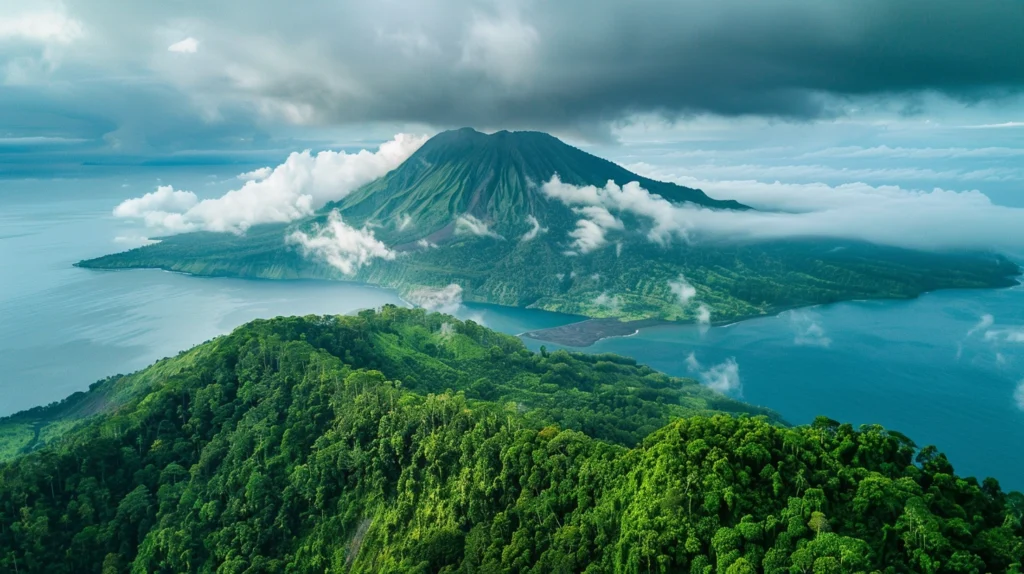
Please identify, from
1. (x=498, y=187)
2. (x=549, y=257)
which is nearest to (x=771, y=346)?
(x=549, y=257)

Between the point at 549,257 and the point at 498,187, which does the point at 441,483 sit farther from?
the point at 498,187

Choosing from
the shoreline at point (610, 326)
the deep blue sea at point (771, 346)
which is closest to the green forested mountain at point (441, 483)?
the deep blue sea at point (771, 346)

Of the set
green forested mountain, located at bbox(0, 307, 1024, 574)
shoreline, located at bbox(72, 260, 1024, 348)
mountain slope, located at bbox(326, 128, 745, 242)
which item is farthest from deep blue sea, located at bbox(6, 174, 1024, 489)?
mountain slope, located at bbox(326, 128, 745, 242)

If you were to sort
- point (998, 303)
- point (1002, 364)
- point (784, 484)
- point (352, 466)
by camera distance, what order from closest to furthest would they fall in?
point (784, 484) < point (352, 466) < point (1002, 364) < point (998, 303)

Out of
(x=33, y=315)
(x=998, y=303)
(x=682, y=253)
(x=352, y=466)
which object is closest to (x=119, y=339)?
(x=33, y=315)

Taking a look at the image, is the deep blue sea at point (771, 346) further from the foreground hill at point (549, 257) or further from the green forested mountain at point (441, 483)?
the green forested mountain at point (441, 483)

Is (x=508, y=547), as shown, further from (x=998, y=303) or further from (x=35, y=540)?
(x=998, y=303)

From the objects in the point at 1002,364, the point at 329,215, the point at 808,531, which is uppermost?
the point at 329,215

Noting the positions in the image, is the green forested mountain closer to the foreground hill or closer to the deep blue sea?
the deep blue sea
